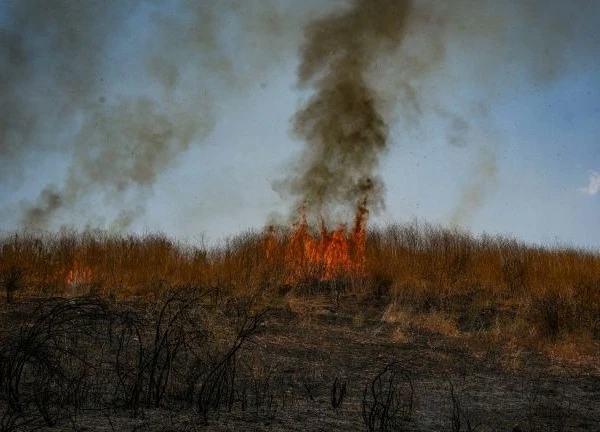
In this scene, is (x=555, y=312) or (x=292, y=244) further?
(x=292, y=244)

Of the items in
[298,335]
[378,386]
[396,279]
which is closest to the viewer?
[378,386]

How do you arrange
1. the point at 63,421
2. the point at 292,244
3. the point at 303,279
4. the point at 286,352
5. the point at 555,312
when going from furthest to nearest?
the point at 292,244
the point at 303,279
the point at 555,312
the point at 286,352
the point at 63,421

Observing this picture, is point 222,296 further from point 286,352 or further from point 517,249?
point 517,249

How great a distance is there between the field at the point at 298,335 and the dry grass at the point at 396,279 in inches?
2.6

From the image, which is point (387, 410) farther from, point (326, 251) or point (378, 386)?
point (326, 251)

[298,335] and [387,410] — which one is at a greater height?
[298,335]

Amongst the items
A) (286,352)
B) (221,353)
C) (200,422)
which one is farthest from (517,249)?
(200,422)

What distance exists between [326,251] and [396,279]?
2.39 metres

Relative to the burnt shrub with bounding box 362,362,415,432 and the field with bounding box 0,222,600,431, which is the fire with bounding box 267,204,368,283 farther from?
the burnt shrub with bounding box 362,362,415,432

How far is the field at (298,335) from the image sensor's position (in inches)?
219

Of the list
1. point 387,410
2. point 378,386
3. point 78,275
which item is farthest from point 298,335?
point 78,275

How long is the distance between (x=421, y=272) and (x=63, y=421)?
14480 mm

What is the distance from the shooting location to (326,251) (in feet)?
61.8

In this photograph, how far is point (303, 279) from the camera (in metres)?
17.6
